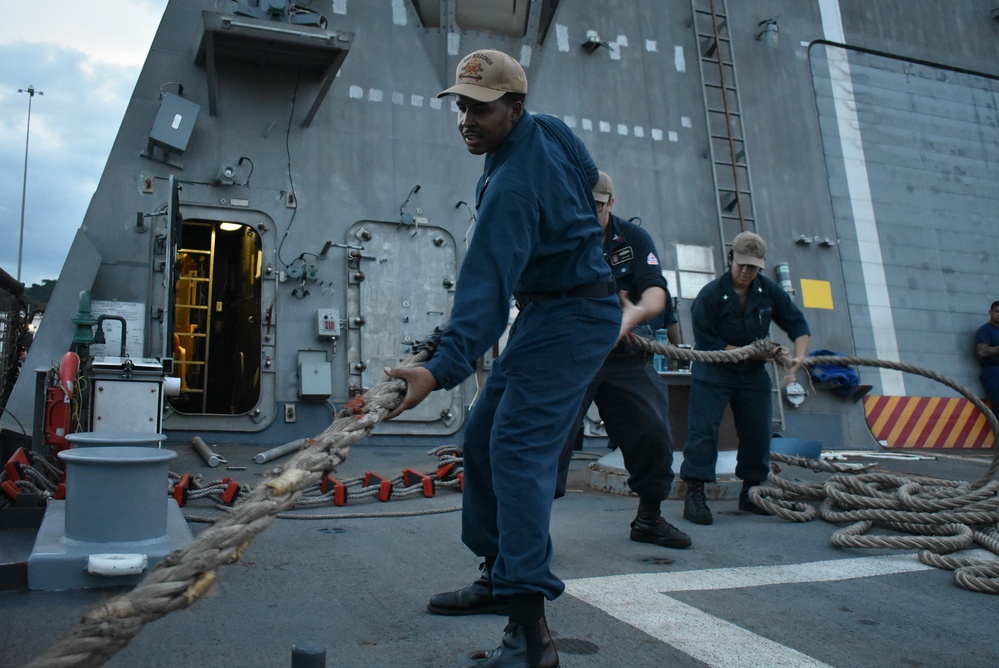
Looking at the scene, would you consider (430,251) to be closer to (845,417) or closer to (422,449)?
(422,449)

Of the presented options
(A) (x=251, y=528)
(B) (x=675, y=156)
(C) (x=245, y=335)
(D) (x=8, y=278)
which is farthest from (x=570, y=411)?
(C) (x=245, y=335)

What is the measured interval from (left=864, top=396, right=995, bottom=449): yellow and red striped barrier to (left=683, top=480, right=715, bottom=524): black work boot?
5459mm

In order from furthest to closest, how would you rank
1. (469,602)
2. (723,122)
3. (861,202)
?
(861,202) < (723,122) < (469,602)

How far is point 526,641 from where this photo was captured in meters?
1.81

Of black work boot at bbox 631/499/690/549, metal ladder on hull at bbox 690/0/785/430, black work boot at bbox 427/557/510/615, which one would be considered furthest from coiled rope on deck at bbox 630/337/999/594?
metal ladder on hull at bbox 690/0/785/430

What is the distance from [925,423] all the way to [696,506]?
20.6 ft

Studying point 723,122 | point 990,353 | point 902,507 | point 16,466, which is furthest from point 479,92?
point 990,353

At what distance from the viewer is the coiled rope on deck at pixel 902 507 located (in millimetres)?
3092

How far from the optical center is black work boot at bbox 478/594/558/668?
5.88 feet

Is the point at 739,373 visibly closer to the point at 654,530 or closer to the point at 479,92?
the point at 654,530

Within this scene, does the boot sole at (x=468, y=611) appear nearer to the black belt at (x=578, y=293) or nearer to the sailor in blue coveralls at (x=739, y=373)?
the black belt at (x=578, y=293)

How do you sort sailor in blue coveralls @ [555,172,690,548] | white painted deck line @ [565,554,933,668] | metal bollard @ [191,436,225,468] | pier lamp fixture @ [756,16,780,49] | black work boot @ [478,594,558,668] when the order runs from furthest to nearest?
pier lamp fixture @ [756,16,780,49] < metal bollard @ [191,436,225,468] < sailor in blue coveralls @ [555,172,690,548] < white painted deck line @ [565,554,933,668] < black work boot @ [478,594,558,668]

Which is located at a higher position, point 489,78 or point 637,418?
point 489,78

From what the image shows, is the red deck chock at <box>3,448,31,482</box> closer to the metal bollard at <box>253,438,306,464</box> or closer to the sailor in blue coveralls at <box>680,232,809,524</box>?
Answer: the metal bollard at <box>253,438,306,464</box>
